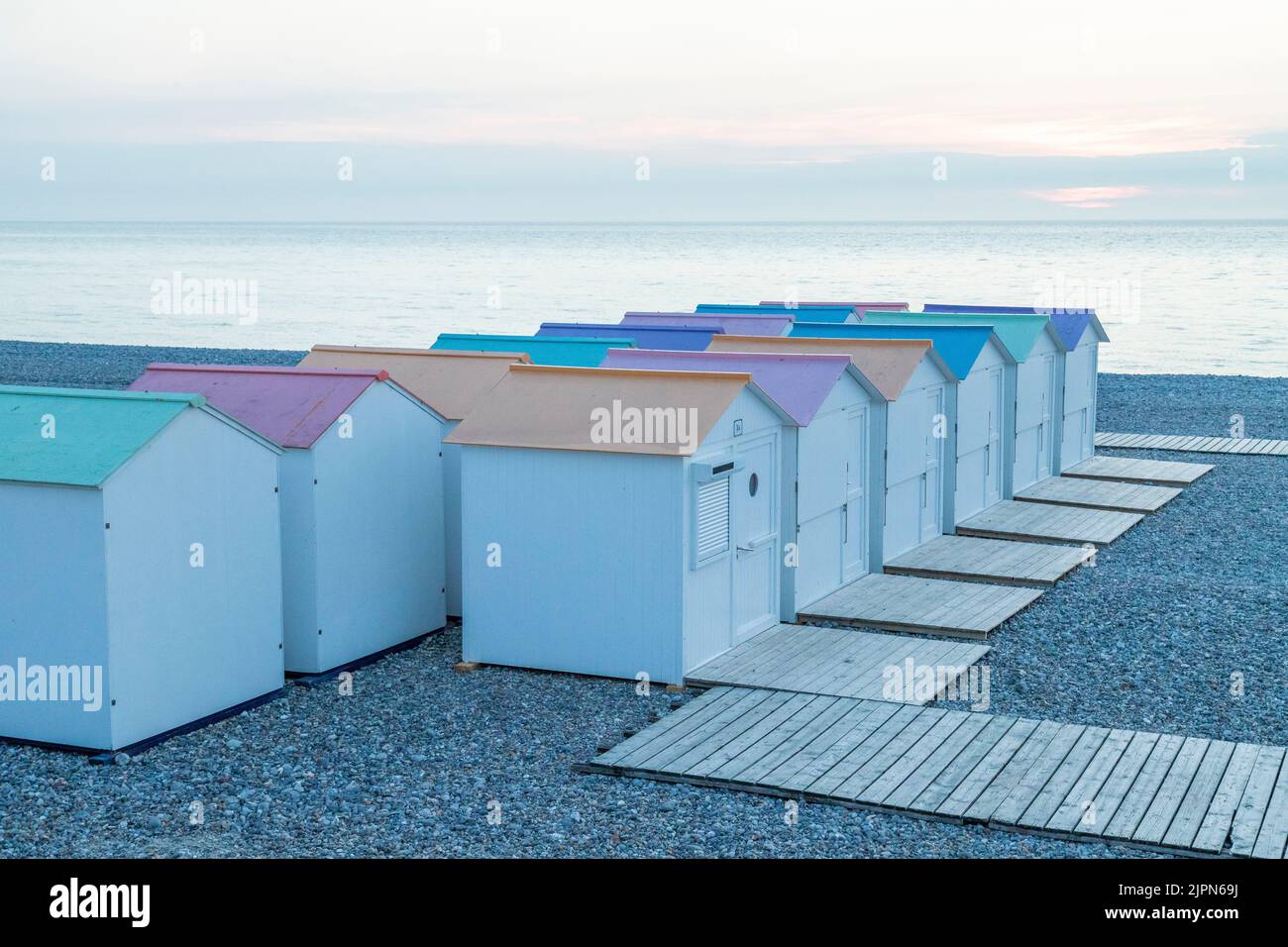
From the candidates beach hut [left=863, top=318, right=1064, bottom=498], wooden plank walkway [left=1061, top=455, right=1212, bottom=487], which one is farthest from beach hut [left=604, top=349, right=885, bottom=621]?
wooden plank walkway [left=1061, top=455, right=1212, bottom=487]

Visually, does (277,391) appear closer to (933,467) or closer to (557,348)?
(557,348)

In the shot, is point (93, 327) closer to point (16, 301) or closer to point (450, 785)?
point (16, 301)

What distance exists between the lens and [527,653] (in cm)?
1162

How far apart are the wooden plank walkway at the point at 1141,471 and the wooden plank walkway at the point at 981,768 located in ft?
37.7

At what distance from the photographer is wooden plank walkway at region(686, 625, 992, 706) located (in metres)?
11.0

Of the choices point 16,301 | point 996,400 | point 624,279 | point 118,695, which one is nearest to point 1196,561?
point 996,400

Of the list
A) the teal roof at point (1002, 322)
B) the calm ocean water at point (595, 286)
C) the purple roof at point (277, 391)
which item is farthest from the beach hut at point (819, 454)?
the calm ocean water at point (595, 286)

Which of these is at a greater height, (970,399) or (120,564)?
(970,399)

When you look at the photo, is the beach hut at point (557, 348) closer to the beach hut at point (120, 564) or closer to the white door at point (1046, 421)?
the beach hut at point (120, 564)

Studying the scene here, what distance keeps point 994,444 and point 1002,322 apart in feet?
7.65

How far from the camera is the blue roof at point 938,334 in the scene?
17.2 meters

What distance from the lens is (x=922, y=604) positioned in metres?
→ 13.5

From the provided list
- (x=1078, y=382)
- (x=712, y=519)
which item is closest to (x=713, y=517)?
(x=712, y=519)

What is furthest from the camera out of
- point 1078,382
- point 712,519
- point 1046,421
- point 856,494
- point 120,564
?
point 1078,382
